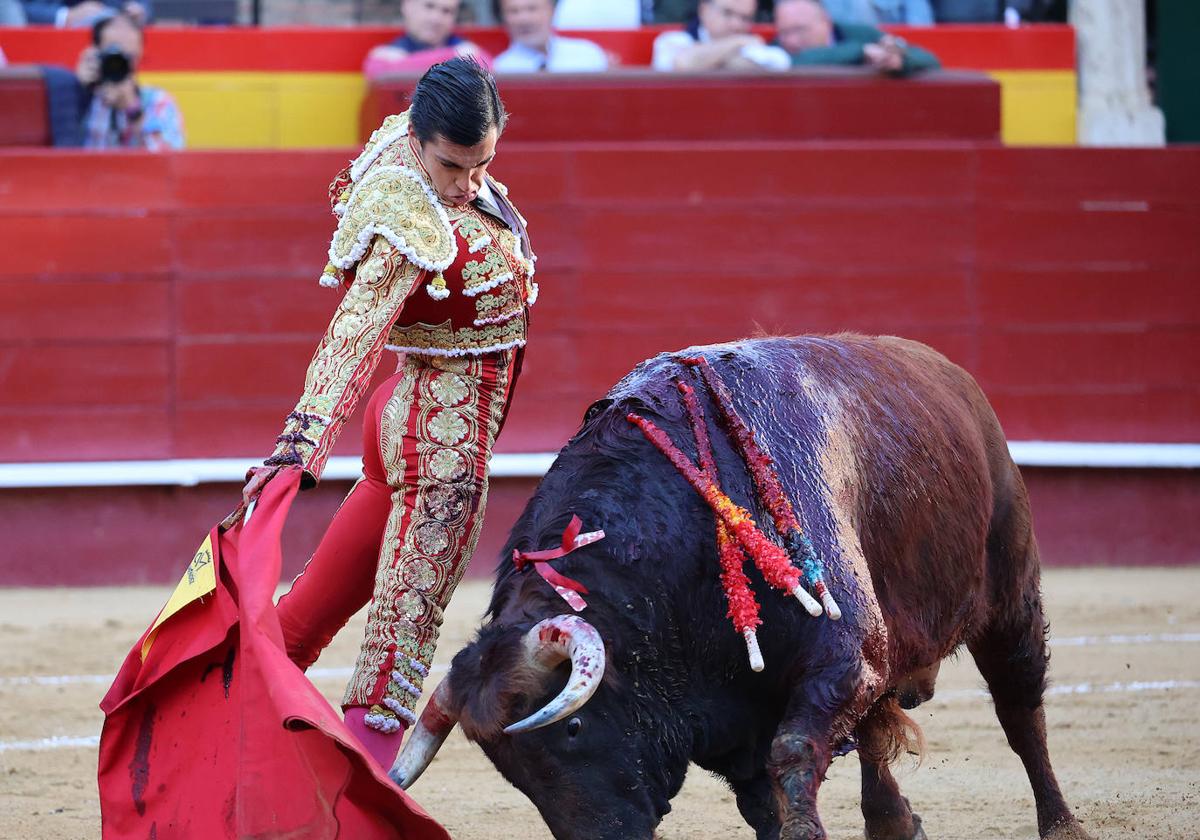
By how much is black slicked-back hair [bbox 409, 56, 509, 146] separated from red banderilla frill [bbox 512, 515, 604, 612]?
609 mm

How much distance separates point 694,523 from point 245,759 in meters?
0.75

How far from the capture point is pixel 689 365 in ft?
9.54

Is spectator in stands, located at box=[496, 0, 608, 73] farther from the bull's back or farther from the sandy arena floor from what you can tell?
the bull's back

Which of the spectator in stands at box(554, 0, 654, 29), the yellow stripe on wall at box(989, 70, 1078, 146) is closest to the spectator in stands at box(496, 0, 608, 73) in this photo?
the spectator in stands at box(554, 0, 654, 29)

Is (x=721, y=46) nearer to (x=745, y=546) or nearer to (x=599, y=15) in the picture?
(x=599, y=15)

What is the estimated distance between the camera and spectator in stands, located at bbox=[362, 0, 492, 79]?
637cm

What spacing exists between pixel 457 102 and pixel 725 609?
2.82 feet

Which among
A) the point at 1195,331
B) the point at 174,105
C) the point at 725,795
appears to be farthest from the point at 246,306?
the point at 1195,331

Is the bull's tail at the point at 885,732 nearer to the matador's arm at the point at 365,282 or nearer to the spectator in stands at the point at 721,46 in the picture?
the matador's arm at the point at 365,282

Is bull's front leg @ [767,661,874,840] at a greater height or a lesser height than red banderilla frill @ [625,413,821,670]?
lesser

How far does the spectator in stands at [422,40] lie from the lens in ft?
→ 20.9

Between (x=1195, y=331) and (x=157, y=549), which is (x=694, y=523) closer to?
(x=157, y=549)

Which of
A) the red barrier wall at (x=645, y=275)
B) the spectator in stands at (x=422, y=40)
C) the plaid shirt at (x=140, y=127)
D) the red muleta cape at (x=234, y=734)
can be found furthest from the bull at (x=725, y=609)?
the plaid shirt at (x=140, y=127)

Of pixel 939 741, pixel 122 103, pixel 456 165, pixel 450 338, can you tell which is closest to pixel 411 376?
pixel 450 338
